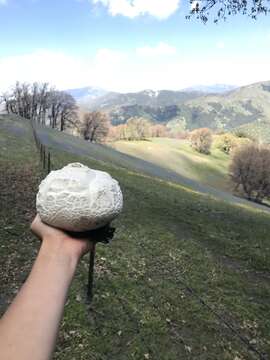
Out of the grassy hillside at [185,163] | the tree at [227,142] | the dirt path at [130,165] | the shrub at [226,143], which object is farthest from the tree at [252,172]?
the shrub at [226,143]

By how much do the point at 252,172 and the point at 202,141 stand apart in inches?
2569

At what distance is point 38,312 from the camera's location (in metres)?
1.80

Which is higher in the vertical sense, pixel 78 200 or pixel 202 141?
pixel 78 200

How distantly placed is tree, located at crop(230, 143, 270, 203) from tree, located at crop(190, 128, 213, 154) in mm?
55727

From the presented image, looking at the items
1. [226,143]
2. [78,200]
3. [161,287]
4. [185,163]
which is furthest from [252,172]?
[78,200]

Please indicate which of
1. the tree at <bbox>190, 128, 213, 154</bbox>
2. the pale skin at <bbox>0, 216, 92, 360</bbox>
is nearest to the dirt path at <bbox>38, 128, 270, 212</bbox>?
the pale skin at <bbox>0, 216, 92, 360</bbox>

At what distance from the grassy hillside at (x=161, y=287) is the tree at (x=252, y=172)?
239 feet

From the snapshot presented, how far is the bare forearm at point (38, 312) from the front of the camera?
1.69 meters

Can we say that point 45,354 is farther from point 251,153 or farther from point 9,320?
point 251,153

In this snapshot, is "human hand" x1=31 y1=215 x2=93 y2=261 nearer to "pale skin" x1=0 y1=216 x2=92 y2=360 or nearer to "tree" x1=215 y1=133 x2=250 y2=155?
"pale skin" x1=0 y1=216 x2=92 y2=360

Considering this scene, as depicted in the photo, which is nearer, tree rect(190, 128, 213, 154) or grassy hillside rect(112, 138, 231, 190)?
grassy hillside rect(112, 138, 231, 190)

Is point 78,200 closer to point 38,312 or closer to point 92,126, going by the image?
point 38,312

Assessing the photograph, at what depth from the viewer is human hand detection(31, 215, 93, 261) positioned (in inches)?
84.1

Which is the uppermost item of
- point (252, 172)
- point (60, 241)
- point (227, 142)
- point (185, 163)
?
point (60, 241)
